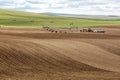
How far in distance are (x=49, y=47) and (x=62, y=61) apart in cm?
363

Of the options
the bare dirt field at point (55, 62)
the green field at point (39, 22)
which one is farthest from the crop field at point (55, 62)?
the green field at point (39, 22)

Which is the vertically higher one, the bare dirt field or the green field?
the bare dirt field

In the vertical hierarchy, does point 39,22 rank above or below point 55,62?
below

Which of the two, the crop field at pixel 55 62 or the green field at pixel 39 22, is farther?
the green field at pixel 39 22

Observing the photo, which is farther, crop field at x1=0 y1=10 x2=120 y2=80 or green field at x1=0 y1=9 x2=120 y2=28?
green field at x1=0 y1=9 x2=120 y2=28

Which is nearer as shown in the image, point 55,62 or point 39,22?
point 55,62

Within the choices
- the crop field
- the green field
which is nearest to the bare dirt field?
the crop field

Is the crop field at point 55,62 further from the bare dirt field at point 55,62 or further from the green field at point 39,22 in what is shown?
the green field at point 39,22

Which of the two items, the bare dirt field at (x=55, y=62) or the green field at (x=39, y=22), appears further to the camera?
the green field at (x=39, y=22)

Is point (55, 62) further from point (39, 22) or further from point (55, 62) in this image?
point (39, 22)

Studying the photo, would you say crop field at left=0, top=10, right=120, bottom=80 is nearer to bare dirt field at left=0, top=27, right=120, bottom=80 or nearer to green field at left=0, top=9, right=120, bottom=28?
bare dirt field at left=0, top=27, right=120, bottom=80

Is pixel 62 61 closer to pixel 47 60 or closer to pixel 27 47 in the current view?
pixel 47 60

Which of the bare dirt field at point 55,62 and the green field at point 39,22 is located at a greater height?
the bare dirt field at point 55,62

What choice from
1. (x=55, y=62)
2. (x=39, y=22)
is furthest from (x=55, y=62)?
(x=39, y=22)
